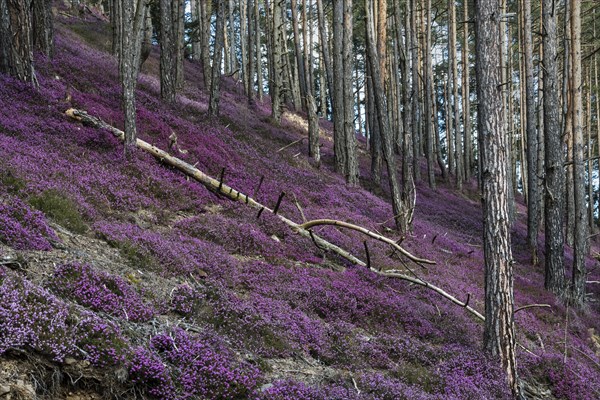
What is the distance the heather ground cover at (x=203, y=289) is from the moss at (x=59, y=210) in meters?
0.03

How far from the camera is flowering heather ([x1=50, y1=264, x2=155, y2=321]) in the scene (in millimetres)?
5055

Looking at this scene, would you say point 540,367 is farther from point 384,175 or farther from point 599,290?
point 384,175

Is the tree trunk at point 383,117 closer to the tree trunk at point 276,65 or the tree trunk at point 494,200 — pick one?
the tree trunk at point 494,200

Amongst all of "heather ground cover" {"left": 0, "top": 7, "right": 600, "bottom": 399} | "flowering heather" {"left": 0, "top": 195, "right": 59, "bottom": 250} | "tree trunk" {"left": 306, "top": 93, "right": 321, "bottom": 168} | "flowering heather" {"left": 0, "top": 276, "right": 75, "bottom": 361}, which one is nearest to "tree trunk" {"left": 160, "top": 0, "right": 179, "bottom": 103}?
"heather ground cover" {"left": 0, "top": 7, "right": 600, "bottom": 399}

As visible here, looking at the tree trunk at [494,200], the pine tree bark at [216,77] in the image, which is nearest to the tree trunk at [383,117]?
the pine tree bark at [216,77]

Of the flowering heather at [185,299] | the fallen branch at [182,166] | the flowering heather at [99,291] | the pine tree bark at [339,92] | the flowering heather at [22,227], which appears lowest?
the flowering heather at [185,299]

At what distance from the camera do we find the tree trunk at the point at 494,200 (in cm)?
712

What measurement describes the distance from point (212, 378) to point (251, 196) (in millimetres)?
7281

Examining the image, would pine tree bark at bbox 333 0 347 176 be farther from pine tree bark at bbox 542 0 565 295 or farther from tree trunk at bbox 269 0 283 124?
pine tree bark at bbox 542 0 565 295

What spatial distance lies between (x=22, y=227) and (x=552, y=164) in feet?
43.0

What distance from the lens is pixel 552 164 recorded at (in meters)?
13.7

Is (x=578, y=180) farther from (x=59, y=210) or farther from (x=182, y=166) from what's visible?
(x=59, y=210)

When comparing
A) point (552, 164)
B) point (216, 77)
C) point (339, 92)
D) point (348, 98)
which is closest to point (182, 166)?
point (216, 77)

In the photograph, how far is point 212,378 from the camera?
15.3 ft
